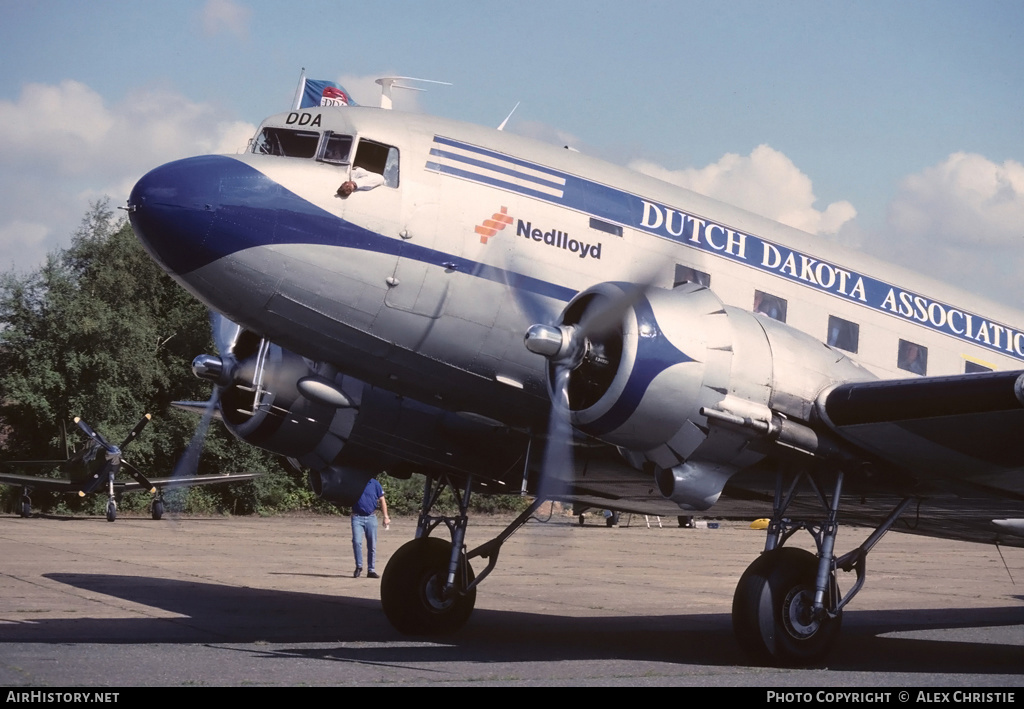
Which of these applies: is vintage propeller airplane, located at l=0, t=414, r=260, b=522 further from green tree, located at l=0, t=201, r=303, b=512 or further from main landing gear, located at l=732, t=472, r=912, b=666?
main landing gear, located at l=732, t=472, r=912, b=666

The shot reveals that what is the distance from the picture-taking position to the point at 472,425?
11867 millimetres

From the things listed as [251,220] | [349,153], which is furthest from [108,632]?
[349,153]

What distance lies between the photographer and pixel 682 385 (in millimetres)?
9164

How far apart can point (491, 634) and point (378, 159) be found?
18.2 ft

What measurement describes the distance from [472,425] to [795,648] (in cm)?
398

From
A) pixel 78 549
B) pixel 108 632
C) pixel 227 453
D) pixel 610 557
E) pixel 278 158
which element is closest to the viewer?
pixel 278 158

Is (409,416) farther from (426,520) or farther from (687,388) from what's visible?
(687,388)

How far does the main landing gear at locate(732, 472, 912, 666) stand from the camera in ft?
32.4

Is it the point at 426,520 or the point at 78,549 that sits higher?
the point at 426,520

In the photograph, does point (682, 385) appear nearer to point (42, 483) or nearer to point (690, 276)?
point (690, 276)

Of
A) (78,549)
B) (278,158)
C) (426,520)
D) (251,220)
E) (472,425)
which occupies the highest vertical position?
(278,158)

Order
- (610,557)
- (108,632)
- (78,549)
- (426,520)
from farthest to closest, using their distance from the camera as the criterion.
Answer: (610,557), (78,549), (426,520), (108,632)

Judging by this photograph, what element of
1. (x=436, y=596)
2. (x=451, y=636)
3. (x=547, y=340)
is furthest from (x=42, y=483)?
(x=547, y=340)

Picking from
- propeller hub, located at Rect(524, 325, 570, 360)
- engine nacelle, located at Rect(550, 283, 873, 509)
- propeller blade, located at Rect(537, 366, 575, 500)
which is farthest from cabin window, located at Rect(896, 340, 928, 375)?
propeller hub, located at Rect(524, 325, 570, 360)
